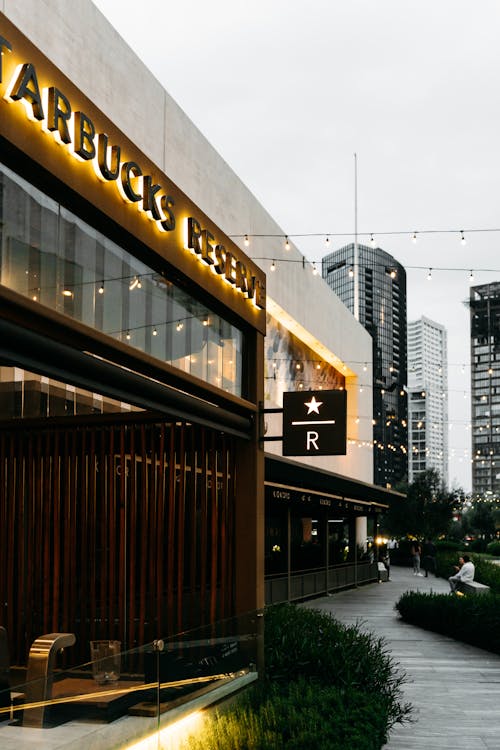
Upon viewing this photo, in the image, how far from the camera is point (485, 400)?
576ft

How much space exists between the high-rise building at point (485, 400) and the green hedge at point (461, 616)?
140 meters

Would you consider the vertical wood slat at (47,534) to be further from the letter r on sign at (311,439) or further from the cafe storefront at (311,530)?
the cafe storefront at (311,530)

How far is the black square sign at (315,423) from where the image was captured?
9930 millimetres

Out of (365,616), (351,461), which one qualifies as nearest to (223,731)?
(365,616)

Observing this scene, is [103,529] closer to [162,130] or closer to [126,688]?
[126,688]

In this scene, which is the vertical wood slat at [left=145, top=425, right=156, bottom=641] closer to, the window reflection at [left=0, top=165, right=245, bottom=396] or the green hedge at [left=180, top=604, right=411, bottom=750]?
the window reflection at [left=0, top=165, right=245, bottom=396]

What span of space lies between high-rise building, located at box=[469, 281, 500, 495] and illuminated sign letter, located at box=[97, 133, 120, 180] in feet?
496

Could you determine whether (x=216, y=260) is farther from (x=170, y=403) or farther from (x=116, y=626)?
(x=116, y=626)

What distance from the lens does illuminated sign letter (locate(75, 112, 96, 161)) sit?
21.6ft

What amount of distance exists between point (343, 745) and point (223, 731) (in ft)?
2.92

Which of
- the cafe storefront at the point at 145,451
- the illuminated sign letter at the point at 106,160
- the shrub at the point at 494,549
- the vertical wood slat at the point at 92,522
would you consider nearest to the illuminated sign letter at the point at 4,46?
the illuminated sign letter at the point at 106,160

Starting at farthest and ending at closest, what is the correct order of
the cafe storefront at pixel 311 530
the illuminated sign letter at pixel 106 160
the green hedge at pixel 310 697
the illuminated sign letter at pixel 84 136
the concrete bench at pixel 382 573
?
the concrete bench at pixel 382 573 < the cafe storefront at pixel 311 530 < the illuminated sign letter at pixel 106 160 < the green hedge at pixel 310 697 < the illuminated sign letter at pixel 84 136

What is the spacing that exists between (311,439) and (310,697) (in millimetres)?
3129

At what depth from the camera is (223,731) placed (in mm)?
6867
